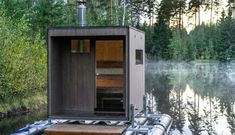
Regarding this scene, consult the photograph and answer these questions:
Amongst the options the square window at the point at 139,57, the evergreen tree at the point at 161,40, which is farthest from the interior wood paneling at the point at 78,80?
the evergreen tree at the point at 161,40

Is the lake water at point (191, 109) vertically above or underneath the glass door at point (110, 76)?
underneath

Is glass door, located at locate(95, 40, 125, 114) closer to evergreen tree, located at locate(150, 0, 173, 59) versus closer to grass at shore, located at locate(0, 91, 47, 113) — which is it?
grass at shore, located at locate(0, 91, 47, 113)

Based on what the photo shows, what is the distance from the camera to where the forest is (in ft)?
50.9

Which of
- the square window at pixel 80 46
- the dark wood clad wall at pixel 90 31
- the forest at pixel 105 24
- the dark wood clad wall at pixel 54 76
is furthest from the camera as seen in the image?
the forest at pixel 105 24

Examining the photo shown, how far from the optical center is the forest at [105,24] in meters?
15.5

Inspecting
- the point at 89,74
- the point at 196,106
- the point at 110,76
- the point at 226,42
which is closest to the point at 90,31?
the point at 89,74

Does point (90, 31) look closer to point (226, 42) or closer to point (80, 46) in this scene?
point (80, 46)

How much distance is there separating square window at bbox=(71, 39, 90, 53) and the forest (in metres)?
5.82

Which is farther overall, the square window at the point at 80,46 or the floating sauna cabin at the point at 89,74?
the square window at the point at 80,46

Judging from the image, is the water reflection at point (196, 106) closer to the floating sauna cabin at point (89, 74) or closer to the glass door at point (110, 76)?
the glass door at point (110, 76)

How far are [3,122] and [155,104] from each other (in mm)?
6592

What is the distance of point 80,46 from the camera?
31.6 feet

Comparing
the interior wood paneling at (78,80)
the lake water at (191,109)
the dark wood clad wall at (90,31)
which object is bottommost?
the lake water at (191,109)

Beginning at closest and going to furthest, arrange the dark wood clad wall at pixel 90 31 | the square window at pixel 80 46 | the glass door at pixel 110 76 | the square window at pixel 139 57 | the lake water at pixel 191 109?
1. the dark wood clad wall at pixel 90 31
2. the square window at pixel 80 46
3. the square window at pixel 139 57
4. the glass door at pixel 110 76
5. the lake water at pixel 191 109
